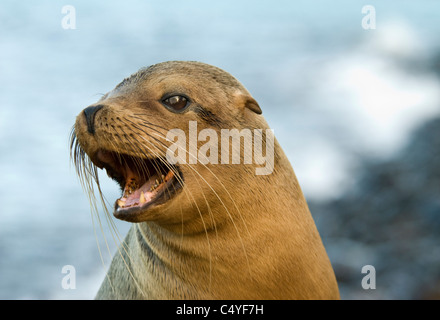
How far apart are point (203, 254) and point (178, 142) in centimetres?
96

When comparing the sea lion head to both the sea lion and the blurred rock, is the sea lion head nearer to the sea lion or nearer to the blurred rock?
the sea lion

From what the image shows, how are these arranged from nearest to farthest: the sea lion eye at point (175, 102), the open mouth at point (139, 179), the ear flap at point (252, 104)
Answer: the open mouth at point (139, 179)
the sea lion eye at point (175, 102)
the ear flap at point (252, 104)

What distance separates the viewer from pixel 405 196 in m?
11.6

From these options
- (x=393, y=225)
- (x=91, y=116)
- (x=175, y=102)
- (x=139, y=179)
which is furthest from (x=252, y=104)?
(x=393, y=225)

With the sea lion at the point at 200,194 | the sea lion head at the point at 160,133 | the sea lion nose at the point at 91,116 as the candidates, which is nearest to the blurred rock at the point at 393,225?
the sea lion at the point at 200,194

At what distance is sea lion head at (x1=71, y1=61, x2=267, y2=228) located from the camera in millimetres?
4078

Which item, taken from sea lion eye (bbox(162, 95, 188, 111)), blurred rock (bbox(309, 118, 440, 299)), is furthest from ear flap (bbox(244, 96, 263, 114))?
blurred rock (bbox(309, 118, 440, 299))

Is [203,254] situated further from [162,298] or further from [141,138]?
[141,138]

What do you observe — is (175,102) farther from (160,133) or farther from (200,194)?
(200,194)

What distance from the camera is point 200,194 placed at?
4297mm

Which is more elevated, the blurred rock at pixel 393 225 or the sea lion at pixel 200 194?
the blurred rock at pixel 393 225

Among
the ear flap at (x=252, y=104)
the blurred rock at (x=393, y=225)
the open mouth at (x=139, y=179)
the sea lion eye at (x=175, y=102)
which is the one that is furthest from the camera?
the blurred rock at (x=393, y=225)

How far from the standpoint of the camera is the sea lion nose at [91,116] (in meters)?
4.08

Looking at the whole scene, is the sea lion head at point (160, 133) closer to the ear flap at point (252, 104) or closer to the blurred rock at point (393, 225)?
the ear flap at point (252, 104)
